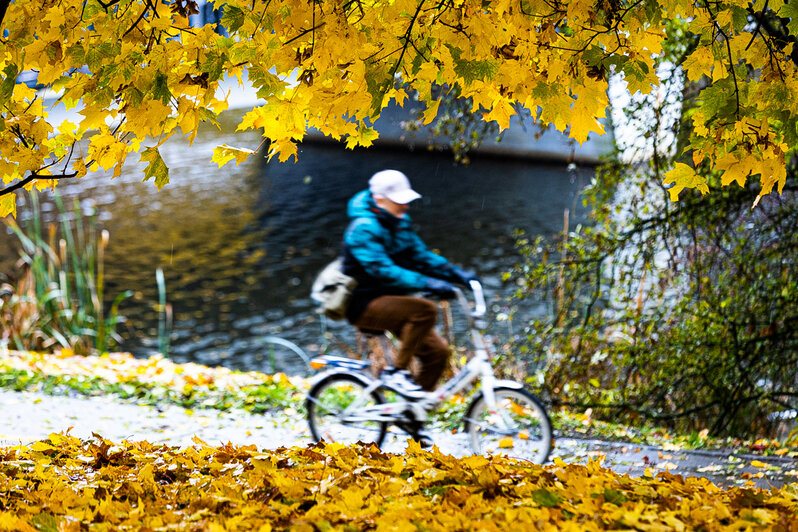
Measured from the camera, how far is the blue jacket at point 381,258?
16.8ft

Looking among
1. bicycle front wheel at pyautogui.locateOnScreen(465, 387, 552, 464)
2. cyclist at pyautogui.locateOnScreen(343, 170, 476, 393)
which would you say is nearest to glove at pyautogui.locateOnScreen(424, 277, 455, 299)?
cyclist at pyautogui.locateOnScreen(343, 170, 476, 393)

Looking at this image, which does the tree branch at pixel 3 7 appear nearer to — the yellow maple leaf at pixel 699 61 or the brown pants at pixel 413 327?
the yellow maple leaf at pixel 699 61

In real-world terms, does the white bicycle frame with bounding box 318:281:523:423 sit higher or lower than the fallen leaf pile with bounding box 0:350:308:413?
higher

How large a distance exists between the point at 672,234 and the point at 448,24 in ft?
14.9

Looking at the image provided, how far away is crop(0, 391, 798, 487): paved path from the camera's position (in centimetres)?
554

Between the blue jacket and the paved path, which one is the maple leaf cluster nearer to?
the blue jacket

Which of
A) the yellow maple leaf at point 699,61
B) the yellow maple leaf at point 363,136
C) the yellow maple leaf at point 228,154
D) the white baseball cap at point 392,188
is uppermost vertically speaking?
the yellow maple leaf at point 699,61

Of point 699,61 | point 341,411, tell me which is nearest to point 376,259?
point 341,411

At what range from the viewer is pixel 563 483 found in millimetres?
2992

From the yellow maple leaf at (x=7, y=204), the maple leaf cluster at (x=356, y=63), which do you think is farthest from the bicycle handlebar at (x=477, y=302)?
the yellow maple leaf at (x=7, y=204)

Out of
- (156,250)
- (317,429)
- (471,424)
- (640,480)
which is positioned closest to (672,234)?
(471,424)

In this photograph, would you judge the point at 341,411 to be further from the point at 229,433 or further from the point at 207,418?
the point at 207,418

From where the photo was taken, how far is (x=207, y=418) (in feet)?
23.6

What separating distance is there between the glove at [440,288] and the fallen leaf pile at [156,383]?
3073mm
